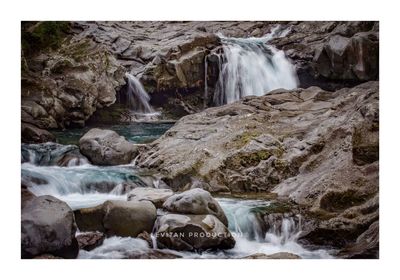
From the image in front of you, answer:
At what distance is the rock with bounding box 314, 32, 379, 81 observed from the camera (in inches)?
222

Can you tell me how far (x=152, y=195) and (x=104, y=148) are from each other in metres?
0.77

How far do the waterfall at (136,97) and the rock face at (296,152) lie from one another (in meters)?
0.41

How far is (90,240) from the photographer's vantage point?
5.30 metres

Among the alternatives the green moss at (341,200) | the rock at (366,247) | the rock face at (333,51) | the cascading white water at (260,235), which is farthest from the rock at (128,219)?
the rock face at (333,51)

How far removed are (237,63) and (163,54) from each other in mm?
882

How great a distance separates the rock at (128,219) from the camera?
209 inches

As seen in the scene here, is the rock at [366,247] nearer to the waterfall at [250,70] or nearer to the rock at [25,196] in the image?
the waterfall at [250,70]

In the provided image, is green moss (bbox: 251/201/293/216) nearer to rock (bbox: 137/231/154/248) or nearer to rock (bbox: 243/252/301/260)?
rock (bbox: 243/252/301/260)

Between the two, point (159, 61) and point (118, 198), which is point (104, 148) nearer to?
point (118, 198)

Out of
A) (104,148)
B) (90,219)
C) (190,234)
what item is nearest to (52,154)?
(104,148)

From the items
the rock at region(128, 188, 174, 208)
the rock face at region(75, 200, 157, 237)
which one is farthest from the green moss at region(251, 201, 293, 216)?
the rock face at region(75, 200, 157, 237)

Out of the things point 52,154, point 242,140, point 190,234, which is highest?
point 242,140

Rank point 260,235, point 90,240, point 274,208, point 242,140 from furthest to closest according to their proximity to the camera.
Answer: point 242,140 → point 274,208 → point 260,235 → point 90,240

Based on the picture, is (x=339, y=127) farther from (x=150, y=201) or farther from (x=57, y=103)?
(x=57, y=103)
